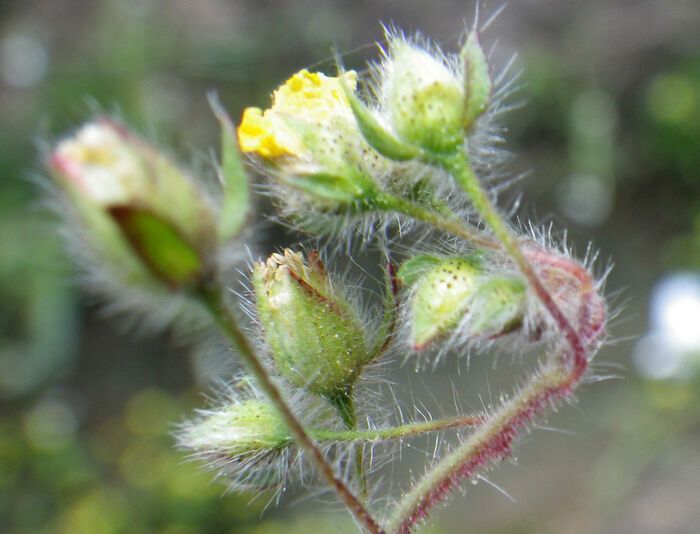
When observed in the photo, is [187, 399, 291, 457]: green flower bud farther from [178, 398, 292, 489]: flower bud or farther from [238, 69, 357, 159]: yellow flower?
[238, 69, 357, 159]: yellow flower

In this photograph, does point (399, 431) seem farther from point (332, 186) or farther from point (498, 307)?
point (332, 186)

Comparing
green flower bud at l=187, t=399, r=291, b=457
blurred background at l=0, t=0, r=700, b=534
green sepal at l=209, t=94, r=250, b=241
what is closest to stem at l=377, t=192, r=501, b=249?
green sepal at l=209, t=94, r=250, b=241

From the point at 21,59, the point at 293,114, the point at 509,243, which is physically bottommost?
the point at 509,243

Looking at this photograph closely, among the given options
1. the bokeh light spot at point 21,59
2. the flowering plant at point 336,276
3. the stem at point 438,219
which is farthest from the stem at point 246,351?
the bokeh light spot at point 21,59

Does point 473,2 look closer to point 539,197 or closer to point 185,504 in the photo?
point 539,197

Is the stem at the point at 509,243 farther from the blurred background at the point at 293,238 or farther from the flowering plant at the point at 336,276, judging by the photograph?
the blurred background at the point at 293,238

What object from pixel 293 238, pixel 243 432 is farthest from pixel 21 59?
pixel 243 432
